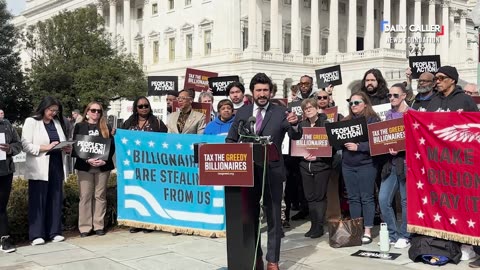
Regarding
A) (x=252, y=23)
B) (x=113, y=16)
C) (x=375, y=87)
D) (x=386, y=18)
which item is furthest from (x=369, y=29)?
(x=375, y=87)

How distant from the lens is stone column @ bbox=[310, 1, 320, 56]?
6234 centimetres

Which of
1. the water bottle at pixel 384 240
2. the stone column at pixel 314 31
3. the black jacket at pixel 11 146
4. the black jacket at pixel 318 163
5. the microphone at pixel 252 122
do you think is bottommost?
the water bottle at pixel 384 240

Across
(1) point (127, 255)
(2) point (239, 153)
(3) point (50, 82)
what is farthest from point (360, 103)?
(3) point (50, 82)

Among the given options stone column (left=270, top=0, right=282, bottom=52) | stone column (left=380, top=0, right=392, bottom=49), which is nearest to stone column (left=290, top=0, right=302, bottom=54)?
stone column (left=270, top=0, right=282, bottom=52)

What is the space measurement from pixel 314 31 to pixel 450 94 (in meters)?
56.6

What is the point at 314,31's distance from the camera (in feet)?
206

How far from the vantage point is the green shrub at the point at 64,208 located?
9039 mm

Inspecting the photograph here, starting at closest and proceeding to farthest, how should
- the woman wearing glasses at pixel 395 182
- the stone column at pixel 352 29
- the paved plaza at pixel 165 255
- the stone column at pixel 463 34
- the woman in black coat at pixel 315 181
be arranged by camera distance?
the paved plaza at pixel 165 255
the woman wearing glasses at pixel 395 182
the woman in black coat at pixel 315 181
the stone column at pixel 352 29
the stone column at pixel 463 34

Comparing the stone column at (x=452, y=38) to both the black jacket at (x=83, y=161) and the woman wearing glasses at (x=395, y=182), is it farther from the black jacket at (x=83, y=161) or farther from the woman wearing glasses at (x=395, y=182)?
the black jacket at (x=83, y=161)

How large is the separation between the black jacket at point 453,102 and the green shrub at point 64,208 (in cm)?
544

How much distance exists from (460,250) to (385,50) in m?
51.1

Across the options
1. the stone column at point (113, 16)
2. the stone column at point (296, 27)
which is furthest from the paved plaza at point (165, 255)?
the stone column at point (113, 16)

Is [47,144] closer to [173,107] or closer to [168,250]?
[168,250]

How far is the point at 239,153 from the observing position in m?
6.03
